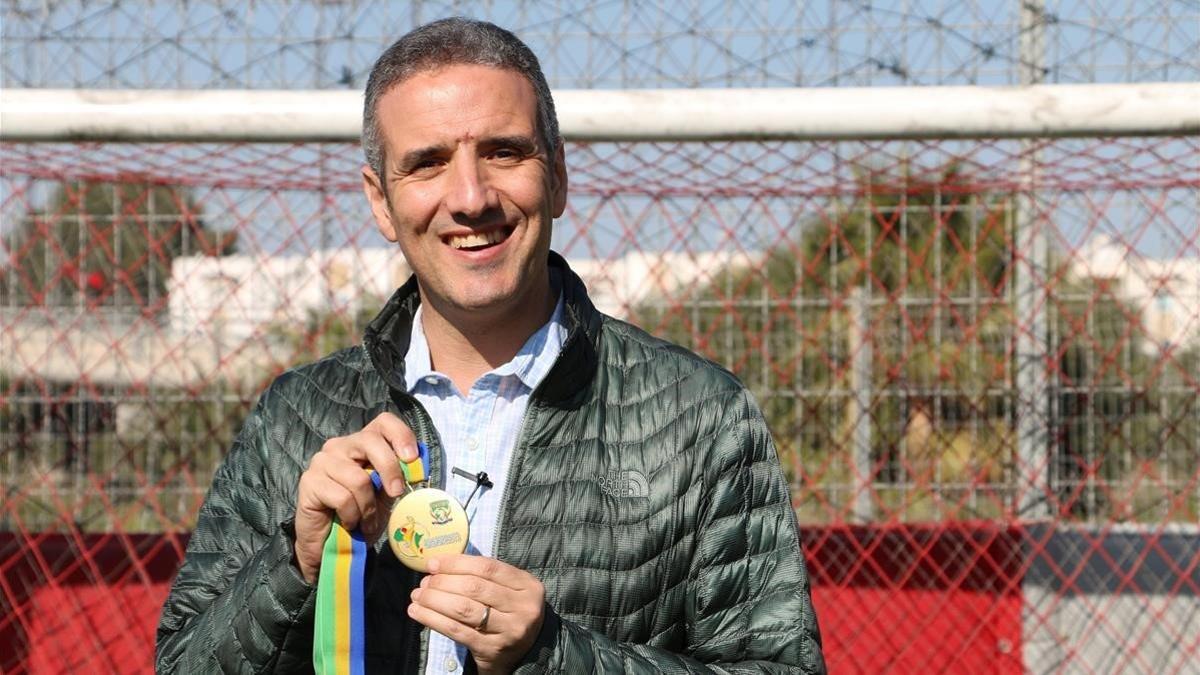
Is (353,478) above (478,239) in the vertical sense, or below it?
below

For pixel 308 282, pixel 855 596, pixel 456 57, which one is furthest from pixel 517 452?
pixel 308 282

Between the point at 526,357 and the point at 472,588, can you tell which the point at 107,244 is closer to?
the point at 526,357

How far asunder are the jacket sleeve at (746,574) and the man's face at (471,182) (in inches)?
13.7

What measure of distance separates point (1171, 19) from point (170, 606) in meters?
3.37

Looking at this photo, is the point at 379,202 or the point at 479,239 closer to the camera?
the point at 479,239

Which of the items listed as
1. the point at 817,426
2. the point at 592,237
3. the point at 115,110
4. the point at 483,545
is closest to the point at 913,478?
the point at 817,426

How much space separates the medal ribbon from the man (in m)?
0.03

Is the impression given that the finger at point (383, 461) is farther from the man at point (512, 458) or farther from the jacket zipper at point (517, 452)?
the jacket zipper at point (517, 452)

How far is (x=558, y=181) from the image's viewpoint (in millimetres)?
1819

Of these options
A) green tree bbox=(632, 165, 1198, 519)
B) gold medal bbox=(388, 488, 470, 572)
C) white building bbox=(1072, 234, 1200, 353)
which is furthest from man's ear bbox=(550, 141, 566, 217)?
white building bbox=(1072, 234, 1200, 353)

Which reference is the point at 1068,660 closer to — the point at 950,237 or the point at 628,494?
the point at 950,237

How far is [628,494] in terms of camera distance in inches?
67.5

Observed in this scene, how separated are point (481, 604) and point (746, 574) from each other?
0.42 metres

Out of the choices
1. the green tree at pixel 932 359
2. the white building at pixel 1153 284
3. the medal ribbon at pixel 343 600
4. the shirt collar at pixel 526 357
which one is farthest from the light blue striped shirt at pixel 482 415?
the white building at pixel 1153 284
